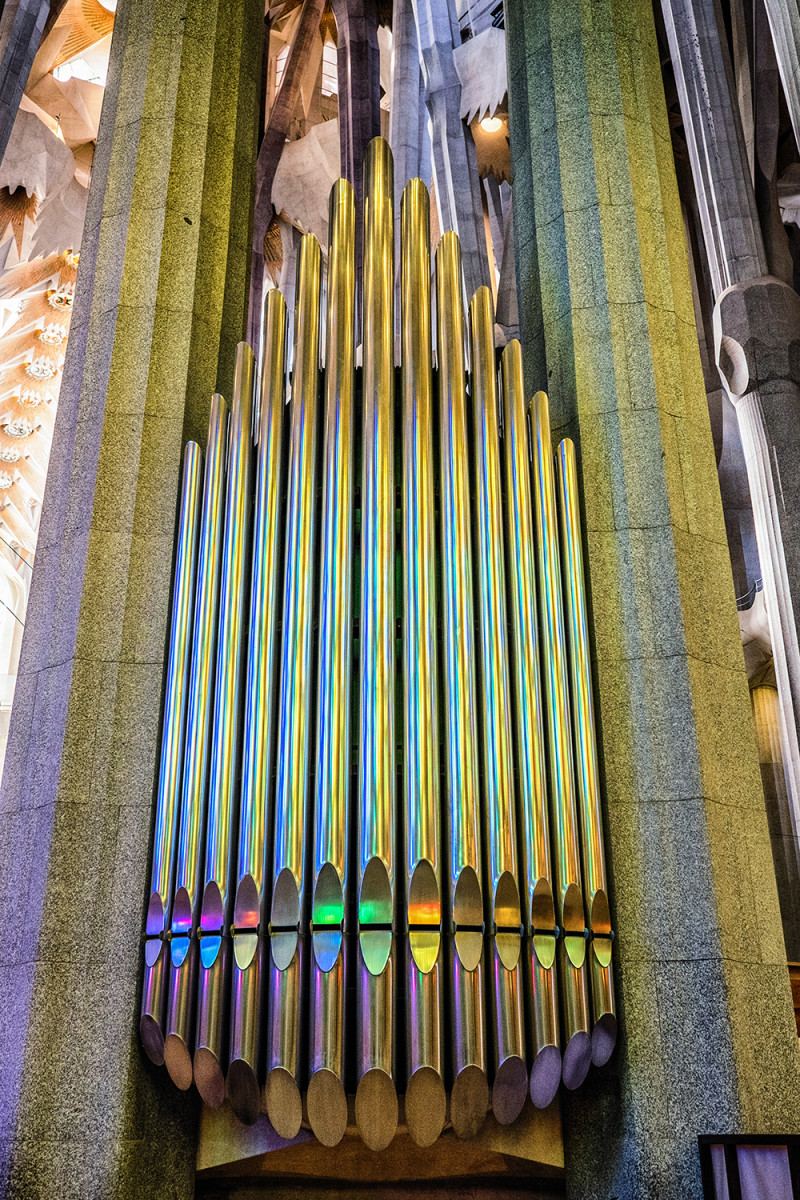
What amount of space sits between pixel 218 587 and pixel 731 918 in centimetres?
253

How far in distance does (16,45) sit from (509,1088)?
9.41 m

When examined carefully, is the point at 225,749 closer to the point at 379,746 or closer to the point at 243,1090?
the point at 379,746

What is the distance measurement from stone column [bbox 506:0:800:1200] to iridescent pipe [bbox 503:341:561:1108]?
326 mm

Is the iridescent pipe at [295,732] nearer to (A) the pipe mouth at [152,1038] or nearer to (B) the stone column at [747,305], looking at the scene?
(A) the pipe mouth at [152,1038]

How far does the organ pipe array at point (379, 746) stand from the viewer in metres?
3.86

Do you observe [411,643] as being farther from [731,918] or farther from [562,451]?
[731,918]

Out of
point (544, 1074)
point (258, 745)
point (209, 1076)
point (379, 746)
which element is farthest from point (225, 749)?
point (544, 1074)

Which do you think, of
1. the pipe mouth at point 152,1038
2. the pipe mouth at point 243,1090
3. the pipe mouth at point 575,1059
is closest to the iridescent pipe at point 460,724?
the pipe mouth at point 575,1059

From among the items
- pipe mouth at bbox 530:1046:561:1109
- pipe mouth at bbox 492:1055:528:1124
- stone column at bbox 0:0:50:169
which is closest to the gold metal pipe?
pipe mouth at bbox 492:1055:528:1124

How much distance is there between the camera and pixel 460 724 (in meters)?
4.27

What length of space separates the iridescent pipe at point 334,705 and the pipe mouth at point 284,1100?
0.18 ft

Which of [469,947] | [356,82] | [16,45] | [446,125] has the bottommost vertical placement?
[469,947]

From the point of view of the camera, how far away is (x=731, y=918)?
418 centimetres

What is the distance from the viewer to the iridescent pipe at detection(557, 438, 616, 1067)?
4.03 m
